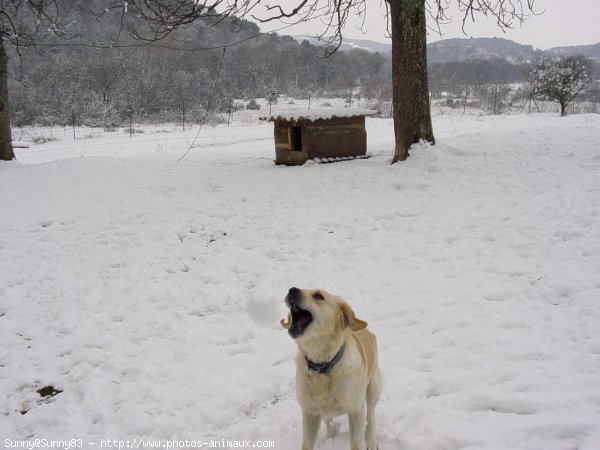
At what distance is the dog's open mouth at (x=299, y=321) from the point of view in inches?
104

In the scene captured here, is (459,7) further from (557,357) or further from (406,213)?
(557,357)

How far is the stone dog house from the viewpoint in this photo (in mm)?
10312

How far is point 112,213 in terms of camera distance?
777 centimetres

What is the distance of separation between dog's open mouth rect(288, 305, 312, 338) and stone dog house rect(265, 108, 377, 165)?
26.3 ft

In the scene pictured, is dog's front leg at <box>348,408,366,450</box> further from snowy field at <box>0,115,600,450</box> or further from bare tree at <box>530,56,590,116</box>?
bare tree at <box>530,56,590,116</box>

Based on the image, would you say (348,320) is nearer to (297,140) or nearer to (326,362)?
(326,362)

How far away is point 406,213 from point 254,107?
1344 inches

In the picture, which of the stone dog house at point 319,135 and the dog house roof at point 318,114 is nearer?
the dog house roof at point 318,114

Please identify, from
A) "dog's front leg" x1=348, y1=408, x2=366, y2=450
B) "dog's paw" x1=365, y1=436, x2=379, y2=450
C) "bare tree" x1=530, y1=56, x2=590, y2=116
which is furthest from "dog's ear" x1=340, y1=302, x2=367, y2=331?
"bare tree" x1=530, y1=56, x2=590, y2=116

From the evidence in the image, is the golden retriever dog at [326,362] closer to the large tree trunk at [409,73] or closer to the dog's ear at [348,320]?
the dog's ear at [348,320]

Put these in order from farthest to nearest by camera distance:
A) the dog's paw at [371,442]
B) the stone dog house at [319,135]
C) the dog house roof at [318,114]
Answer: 1. the stone dog house at [319,135]
2. the dog house roof at [318,114]
3. the dog's paw at [371,442]

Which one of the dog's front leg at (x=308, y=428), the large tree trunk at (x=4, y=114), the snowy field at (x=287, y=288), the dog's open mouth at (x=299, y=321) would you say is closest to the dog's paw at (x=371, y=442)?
the snowy field at (x=287, y=288)

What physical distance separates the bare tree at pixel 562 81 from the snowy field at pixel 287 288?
17576mm

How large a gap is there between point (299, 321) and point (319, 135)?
26.9 feet
